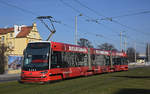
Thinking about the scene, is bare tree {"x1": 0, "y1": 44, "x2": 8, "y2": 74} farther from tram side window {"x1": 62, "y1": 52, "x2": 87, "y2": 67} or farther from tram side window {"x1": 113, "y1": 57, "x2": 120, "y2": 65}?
tram side window {"x1": 113, "y1": 57, "x2": 120, "y2": 65}

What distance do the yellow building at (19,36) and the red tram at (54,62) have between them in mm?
33377

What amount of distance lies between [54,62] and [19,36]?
4189 cm


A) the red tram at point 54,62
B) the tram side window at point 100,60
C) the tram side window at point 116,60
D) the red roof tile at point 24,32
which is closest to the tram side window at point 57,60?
the red tram at point 54,62

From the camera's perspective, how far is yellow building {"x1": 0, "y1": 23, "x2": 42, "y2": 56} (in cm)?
5822

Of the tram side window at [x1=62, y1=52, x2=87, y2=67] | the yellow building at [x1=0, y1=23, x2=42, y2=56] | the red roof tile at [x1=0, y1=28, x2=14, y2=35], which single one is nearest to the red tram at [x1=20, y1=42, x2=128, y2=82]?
the tram side window at [x1=62, y1=52, x2=87, y2=67]

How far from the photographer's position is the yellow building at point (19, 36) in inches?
2292

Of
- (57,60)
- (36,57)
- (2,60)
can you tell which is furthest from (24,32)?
(36,57)

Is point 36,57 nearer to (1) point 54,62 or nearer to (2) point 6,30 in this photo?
(1) point 54,62

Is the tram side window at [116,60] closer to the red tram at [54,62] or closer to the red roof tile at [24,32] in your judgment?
the red tram at [54,62]

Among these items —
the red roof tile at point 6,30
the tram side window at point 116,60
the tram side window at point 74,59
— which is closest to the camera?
the tram side window at point 74,59

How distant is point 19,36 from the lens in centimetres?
5872

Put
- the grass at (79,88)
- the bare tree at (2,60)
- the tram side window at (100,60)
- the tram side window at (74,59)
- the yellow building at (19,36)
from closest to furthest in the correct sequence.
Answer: the grass at (79,88), the tram side window at (74,59), the tram side window at (100,60), the bare tree at (2,60), the yellow building at (19,36)

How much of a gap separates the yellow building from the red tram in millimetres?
33377

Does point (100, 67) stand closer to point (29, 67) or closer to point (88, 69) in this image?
point (88, 69)
